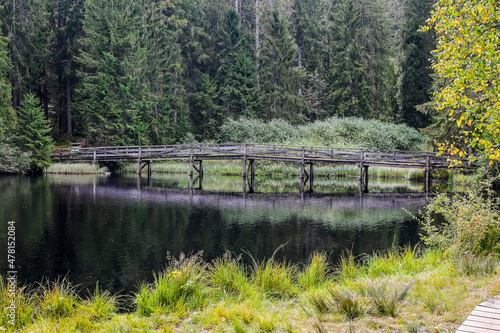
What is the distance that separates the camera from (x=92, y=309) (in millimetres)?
6609

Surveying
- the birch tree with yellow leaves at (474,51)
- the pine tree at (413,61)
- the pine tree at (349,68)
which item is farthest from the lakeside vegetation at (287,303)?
the pine tree at (349,68)

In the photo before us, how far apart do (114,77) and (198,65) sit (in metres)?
14.5

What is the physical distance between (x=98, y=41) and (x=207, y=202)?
28004mm

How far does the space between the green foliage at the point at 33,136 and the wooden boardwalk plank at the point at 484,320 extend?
36.6 metres

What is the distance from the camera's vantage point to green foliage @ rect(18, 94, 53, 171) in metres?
35.8

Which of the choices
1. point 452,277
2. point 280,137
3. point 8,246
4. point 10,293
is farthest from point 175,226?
point 280,137

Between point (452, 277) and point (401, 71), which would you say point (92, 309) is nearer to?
point (452, 277)

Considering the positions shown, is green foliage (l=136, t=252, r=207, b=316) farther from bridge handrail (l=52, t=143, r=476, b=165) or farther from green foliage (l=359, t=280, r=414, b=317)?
bridge handrail (l=52, t=143, r=476, b=165)

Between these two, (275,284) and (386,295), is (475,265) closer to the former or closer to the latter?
(386,295)

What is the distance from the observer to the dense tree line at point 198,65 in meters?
43.2

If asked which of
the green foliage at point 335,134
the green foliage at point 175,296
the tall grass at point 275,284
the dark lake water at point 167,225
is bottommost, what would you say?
the dark lake water at point 167,225

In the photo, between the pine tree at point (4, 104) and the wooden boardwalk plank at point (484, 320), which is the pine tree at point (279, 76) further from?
the wooden boardwalk plank at point (484, 320)

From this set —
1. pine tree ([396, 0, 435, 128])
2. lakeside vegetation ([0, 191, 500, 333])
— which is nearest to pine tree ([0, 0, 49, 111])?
pine tree ([396, 0, 435, 128])

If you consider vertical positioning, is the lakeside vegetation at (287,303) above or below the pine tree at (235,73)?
below
